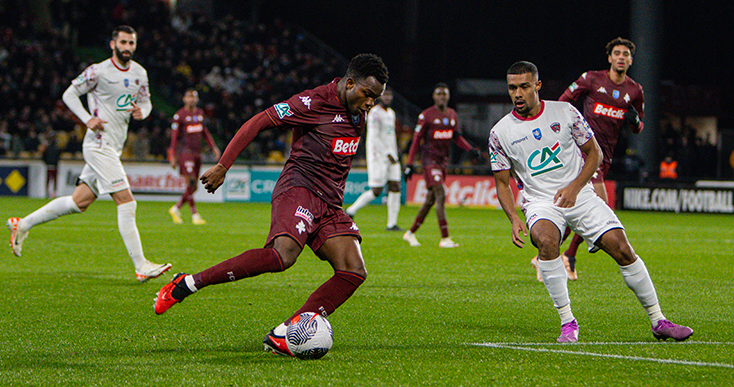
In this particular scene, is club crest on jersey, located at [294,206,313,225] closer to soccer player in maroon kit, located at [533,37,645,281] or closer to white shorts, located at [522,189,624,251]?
white shorts, located at [522,189,624,251]

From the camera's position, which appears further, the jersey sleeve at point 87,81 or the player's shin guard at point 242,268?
the jersey sleeve at point 87,81

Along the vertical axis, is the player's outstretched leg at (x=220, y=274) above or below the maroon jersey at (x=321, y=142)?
below

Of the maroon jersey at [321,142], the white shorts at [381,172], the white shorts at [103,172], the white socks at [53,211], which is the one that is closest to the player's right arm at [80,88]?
the white shorts at [103,172]

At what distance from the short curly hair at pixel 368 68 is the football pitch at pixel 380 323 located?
164 cm

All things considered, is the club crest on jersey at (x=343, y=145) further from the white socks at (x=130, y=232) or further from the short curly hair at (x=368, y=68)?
the white socks at (x=130, y=232)

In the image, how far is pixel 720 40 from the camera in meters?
37.4

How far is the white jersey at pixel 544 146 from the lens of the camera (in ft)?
18.9

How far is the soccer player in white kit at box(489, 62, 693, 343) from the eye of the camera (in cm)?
555

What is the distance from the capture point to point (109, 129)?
28.0 feet

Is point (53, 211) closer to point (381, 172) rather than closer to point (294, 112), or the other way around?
point (294, 112)

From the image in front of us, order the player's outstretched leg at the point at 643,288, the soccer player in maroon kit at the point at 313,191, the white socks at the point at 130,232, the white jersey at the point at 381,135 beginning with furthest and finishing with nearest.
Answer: the white jersey at the point at 381,135 → the white socks at the point at 130,232 → the player's outstretched leg at the point at 643,288 → the soccer player in maroon kit at the point at 313,191

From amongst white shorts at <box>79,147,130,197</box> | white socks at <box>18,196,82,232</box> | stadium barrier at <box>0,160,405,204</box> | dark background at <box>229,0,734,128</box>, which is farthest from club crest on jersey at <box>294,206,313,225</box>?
dark background at <box>229,0,734,128</box>

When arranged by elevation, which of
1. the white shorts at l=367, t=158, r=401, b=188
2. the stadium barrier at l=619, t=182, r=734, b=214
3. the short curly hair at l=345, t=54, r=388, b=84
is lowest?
the stadium barrier at l=619, t=182, r=734, b=214

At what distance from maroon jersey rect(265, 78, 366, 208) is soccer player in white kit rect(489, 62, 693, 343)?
1.18 metres
